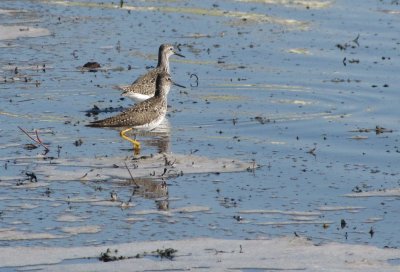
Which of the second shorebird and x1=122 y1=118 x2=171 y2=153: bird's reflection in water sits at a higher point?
the second shorebird

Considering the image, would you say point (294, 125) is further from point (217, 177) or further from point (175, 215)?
point (175, 215)

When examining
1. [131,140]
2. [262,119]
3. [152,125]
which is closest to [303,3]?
[262,119]

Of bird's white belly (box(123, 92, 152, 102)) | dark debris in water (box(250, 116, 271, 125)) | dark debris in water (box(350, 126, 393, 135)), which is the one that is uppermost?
bird's white belly (box(123, 92, 152, 102))

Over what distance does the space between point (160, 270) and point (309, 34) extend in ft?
49.1

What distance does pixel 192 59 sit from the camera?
24.7 meters

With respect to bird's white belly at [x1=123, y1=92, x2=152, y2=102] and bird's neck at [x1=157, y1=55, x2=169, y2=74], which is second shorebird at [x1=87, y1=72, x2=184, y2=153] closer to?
bird's white belly at [x1=123, y1=92, x2=152, y2=102]

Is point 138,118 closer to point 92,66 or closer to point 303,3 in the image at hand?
point 92,66

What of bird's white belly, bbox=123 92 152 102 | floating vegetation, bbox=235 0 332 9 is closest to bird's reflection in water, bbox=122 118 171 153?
bird's white belly, bbox=123 92 152 102

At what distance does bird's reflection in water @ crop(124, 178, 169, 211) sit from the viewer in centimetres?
1502

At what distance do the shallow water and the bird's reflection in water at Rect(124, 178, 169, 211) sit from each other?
0.06m

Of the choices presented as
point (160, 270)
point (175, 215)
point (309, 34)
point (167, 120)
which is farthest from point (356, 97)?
point (160, 270)

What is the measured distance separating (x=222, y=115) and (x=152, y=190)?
4929 millimetres

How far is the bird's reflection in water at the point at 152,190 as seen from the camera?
1502 centimetres

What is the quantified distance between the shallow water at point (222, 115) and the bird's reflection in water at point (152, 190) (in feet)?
0.21
